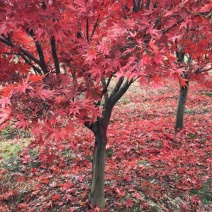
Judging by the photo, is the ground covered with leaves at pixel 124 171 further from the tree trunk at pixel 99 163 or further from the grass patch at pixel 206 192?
the tree trunk at pixel 99 163

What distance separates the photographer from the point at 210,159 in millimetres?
8227

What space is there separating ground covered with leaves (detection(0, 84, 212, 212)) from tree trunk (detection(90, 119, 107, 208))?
8.9 inches

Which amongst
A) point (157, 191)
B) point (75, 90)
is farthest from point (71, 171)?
point (75, 90)

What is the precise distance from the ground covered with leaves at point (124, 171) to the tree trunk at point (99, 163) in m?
0.23

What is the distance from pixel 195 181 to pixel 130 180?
1820 millimetres

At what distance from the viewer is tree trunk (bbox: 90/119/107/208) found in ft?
17.2

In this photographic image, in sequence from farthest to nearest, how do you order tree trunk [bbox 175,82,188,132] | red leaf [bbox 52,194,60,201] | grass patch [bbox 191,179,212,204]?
1. tree trunk [bbox 175,82,188,132]
2. grass patch [bbox 191,179,212,204]
3. red leaf [bbox 52,194,60,201]

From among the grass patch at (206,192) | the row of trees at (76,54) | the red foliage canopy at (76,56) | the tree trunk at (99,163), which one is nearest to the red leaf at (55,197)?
the tree trunk at (99,163)

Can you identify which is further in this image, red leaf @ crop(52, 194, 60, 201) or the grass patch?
the grass patch

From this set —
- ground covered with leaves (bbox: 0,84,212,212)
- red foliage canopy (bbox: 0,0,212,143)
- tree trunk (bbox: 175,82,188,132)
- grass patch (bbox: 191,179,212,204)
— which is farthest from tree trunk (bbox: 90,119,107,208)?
tree trunk (bbox: 175,82,188,132)

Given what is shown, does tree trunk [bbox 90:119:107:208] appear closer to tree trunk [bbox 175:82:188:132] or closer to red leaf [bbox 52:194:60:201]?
red leaf [bbox 52:194:60:201]

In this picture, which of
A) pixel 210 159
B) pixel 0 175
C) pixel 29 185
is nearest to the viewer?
pixel 29 185

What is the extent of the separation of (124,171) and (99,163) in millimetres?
2060

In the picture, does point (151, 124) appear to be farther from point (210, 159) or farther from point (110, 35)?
point (110, 35)
